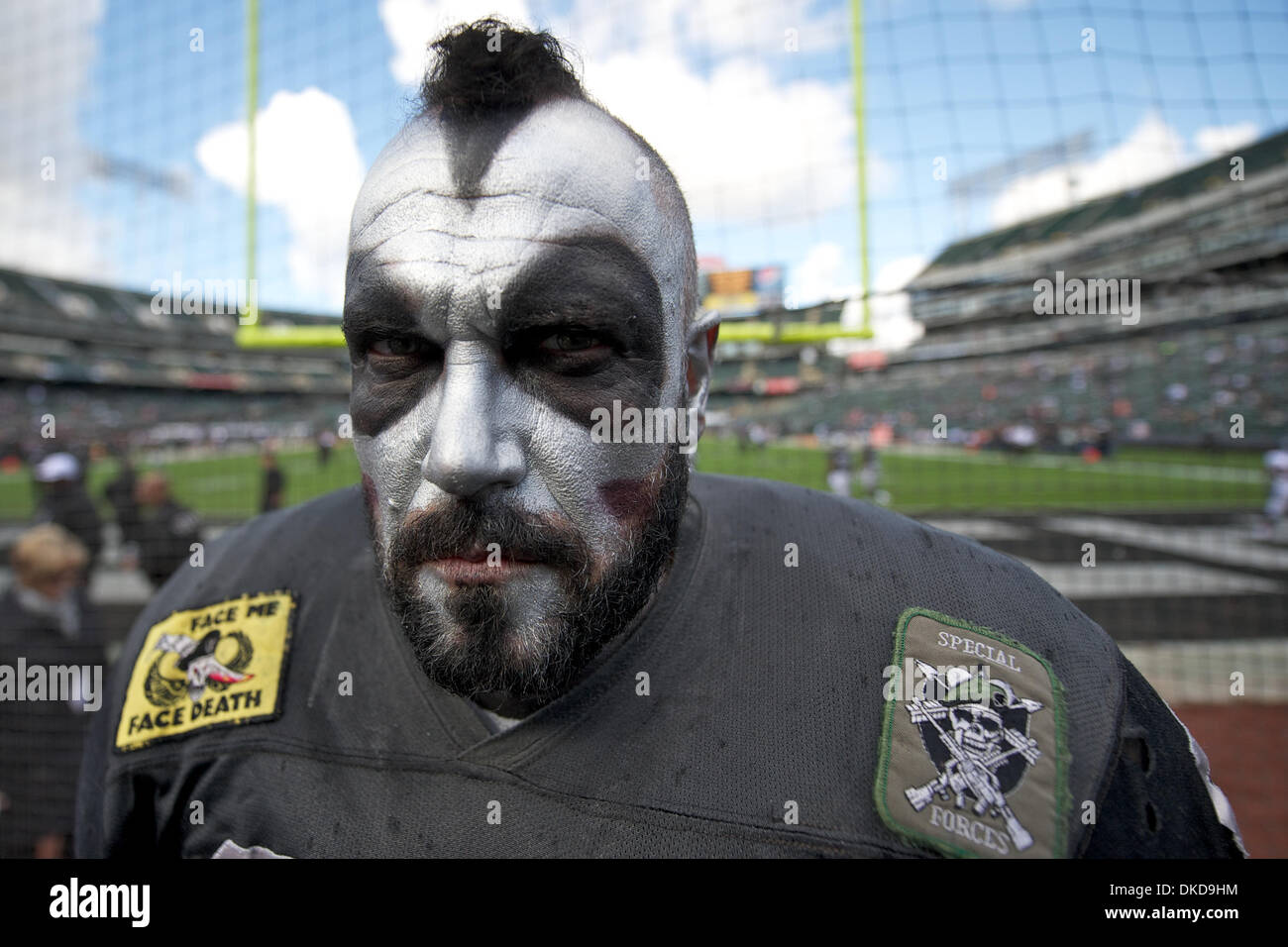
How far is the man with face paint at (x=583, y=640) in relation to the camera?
103 cm

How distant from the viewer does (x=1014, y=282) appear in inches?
105

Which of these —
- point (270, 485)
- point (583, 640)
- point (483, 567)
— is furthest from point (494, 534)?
point (270, 485)

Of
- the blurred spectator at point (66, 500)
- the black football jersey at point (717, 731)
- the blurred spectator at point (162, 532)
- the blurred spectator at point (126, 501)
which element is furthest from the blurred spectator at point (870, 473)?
the black football jersey at point (717, 731)

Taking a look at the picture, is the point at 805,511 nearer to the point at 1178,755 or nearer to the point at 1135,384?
the point at 1178,755

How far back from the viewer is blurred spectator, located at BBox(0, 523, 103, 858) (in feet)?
9.93

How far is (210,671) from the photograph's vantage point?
1.36 meters

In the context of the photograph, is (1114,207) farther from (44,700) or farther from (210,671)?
(44,700)

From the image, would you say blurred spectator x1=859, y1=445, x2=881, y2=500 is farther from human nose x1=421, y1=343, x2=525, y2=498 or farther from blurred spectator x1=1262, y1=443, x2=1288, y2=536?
human nose x1=421, y1=343, x2=525, y2=498

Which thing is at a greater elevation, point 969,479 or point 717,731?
point 969,479

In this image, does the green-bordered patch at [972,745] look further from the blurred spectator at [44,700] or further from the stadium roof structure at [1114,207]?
the blurred spectator at [44,700]

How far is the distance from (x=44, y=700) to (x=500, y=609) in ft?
12.0

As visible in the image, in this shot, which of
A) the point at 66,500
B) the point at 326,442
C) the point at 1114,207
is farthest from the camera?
the point at 326,442
